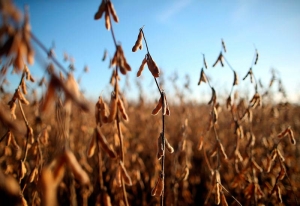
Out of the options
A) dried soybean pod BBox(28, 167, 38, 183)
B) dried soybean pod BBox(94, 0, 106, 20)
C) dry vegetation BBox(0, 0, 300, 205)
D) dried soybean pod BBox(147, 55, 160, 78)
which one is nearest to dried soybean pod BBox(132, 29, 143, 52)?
dry vegetation BBox(0, 0, 300, 205)

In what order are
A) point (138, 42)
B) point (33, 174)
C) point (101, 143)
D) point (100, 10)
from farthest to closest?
point (33, 174) < point (138, 42) < point (100, 10) < point (101, 143)

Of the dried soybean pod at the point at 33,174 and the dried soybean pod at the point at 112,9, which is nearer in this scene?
the dried soybean pod at the point at 112,9

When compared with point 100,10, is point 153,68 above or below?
below

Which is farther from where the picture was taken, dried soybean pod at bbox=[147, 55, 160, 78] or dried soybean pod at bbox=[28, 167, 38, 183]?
dried soybean pod at bbox=[28, 167, 38, 183]

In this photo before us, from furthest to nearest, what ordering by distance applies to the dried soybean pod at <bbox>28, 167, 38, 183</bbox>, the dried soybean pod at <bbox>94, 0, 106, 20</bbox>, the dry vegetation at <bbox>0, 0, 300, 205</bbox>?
the dried soybean pod at <bbox>28, 167, 38, 183</bbox> < the dried soybean pod at <bbox>94, 0, 106, 20</bbox> < the dry vegetation at <bbox>0, 0, 300, 205</bbox>

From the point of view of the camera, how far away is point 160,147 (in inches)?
44.9

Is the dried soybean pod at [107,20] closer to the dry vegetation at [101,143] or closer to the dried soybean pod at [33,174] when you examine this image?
the dry vegetation at [101,143]

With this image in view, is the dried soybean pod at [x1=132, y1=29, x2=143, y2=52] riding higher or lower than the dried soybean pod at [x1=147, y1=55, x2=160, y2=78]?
higher

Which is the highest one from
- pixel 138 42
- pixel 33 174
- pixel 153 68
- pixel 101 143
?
pixel 138 42

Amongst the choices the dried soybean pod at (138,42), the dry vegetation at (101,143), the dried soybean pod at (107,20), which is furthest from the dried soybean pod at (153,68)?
the dried soybean pod at (107,20)

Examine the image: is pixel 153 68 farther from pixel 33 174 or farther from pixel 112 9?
pixel 33 174

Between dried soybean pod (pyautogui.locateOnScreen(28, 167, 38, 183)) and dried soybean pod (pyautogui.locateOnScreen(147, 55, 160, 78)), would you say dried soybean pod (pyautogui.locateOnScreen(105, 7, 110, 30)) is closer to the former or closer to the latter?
dried soybean pod (pyautogui.locateOnScreen(147, 55, 160, 78))

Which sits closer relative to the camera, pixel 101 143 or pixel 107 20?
pixel 101 143

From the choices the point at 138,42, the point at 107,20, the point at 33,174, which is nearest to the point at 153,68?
the point at 138,42
